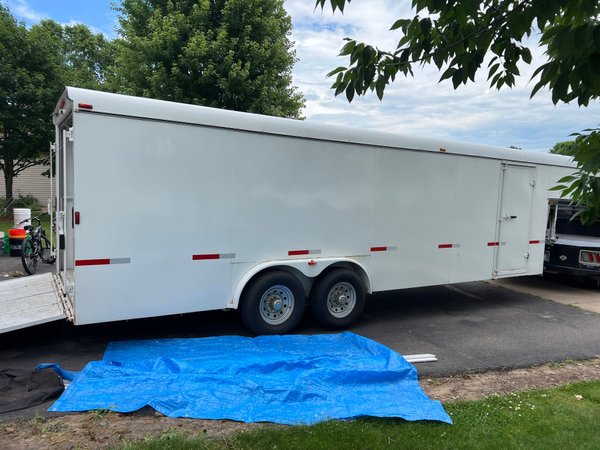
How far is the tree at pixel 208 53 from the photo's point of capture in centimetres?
1124

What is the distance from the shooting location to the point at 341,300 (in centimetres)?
626

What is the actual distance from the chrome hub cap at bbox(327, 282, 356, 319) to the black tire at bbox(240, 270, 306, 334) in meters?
0.44

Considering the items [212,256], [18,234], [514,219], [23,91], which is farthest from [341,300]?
[23,91]

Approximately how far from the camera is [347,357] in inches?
193

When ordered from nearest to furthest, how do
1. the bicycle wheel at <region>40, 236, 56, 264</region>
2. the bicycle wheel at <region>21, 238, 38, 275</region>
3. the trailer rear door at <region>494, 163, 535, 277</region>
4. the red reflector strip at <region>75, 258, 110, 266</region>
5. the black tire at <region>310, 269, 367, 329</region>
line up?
the red reflector strip at <region>75, 258, 110, 266</region>
the black tire at <region>310, 269, 367, 329</region>
the trailer rear door at <region>494, 163, 535, 277</region>
the bicycle wheel at <region>21, 238, 38, 275</region>
the bicycle wheel at <region>40, 236, 56, 264</region>

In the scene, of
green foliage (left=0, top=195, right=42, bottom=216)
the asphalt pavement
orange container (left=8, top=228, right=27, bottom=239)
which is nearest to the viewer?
the asphalt pavement

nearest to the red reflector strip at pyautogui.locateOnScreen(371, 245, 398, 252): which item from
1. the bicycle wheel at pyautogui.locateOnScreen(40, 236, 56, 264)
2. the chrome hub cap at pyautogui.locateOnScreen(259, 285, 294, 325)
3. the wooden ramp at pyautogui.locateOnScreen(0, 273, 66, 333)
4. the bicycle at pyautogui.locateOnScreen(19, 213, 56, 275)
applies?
the chrome hub cap at pyautogui.locateOnScreen(259, 285, 294, 325)

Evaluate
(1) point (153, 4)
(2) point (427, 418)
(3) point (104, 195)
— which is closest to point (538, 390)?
(2) point (427, 418)

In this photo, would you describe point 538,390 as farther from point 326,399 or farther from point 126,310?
point 126,310

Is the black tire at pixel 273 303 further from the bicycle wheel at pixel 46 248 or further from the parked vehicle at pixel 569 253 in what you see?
the bicycle wheel at pixel 46 248

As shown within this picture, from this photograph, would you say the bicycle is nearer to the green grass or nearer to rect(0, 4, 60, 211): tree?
the green grass

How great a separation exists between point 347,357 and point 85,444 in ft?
8.58

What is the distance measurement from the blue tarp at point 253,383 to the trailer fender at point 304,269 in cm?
68

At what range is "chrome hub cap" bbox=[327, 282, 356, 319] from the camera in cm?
620
